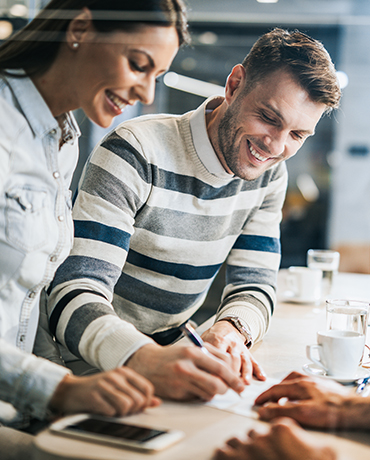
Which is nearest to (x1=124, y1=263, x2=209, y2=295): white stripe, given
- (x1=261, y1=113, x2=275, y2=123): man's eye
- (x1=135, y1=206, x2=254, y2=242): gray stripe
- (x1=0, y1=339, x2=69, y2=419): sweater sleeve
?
(x1=135, y1=206, x2=254, y2=242): gray stripe

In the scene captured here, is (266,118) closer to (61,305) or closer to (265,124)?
(265,124)

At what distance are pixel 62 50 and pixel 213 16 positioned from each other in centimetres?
34

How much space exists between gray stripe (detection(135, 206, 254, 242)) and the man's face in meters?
0.14

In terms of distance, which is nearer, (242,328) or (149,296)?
(242,328)

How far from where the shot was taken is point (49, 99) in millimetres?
778

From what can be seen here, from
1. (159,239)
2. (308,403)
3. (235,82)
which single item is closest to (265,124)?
(235,82)

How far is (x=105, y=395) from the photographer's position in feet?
1.89

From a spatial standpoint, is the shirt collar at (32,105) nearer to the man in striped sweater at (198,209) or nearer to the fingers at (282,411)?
the man in striped sweater at (198,209)

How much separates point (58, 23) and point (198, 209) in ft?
1.87

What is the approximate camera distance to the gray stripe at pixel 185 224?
1.13 m

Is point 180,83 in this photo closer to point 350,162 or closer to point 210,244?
point 210,244

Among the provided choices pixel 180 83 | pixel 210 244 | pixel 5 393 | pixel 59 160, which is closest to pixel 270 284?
pixel 210 244

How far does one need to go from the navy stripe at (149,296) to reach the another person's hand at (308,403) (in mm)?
580

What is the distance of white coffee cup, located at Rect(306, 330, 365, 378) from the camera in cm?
79
